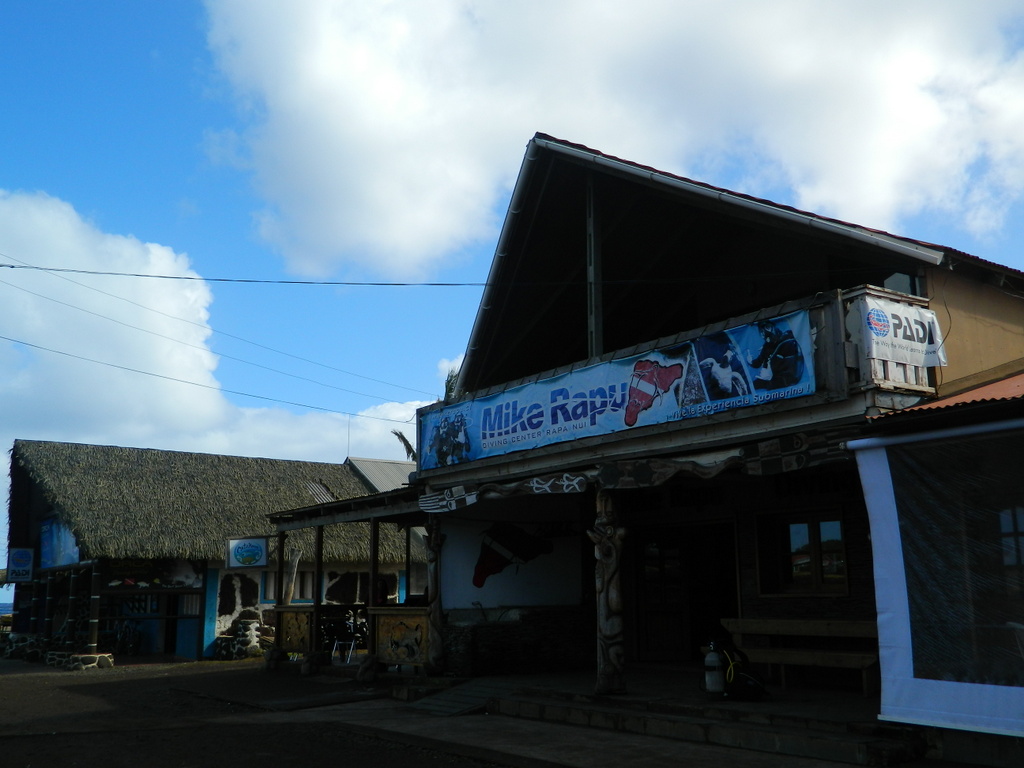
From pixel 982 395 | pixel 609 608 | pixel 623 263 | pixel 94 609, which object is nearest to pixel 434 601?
pixel 609 608

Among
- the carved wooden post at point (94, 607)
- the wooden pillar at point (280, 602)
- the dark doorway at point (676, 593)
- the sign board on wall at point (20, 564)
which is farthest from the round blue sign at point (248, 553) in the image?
the sign board on wall at point (20, 564)

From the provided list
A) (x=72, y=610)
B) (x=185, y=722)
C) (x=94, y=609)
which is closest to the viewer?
(x=185, y=722)

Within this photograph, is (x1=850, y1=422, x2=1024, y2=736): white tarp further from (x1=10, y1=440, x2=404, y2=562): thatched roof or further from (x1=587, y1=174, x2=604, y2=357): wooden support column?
(x1=10, y1=440, x2=404, y2=562): thatched roof

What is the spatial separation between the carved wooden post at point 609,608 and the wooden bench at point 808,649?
151 cm

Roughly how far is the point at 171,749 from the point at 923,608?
26.3 feet

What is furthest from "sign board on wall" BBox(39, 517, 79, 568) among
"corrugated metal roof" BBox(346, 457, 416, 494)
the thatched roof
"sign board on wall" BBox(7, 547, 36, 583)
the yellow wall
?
the yellow wall

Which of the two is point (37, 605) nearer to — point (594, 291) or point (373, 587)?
point (373, 587)

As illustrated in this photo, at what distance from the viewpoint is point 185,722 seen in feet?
41.9

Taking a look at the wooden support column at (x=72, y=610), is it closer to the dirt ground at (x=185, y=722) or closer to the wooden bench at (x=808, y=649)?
the dirt ground at (x=185, y=722)

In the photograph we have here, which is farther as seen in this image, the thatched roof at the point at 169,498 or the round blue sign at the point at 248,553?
the thatched roof at the point at 169,498

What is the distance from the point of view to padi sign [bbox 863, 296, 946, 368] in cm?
873

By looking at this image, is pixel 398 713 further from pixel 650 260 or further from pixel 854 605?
pixel 650 260

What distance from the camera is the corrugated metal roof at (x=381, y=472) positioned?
3055 cm

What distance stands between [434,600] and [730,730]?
673cm
